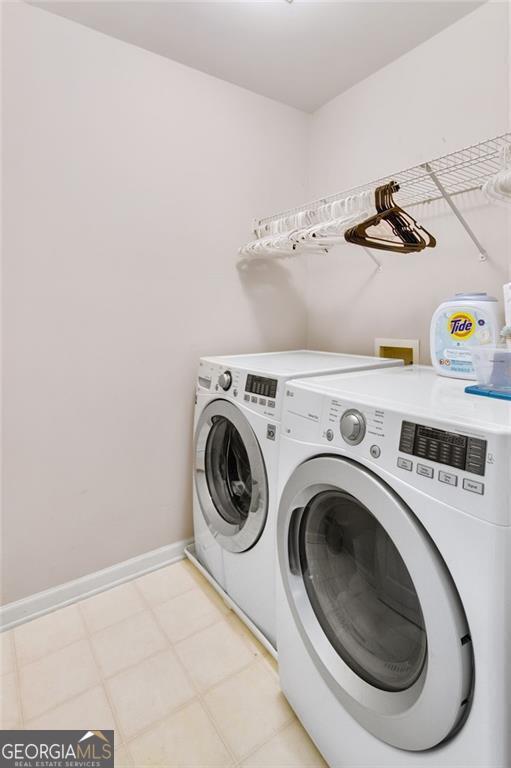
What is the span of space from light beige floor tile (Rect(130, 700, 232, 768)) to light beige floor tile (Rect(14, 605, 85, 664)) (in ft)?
1.71

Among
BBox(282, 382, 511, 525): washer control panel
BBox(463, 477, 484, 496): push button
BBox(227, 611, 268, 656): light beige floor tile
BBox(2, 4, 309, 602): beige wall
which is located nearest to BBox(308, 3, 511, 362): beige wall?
BBox(2, 4, 309, 602): beige wall

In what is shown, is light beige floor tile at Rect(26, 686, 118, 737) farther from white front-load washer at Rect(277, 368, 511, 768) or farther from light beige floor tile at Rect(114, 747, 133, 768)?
white front-load washer at Rect(277, 368, 511, 768)

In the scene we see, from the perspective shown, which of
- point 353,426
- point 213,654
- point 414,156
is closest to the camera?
point 353,426

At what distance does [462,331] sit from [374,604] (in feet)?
2.97

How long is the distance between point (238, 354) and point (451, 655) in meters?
1.60

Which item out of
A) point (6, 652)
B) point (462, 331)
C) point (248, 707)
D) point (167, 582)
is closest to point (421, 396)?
point (462, 331)

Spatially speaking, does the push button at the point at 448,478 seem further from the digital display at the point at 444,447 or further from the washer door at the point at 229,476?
the washer door at the point at 229,476

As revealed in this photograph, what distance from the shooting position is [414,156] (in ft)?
5.41

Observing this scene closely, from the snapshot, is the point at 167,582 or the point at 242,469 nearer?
the point at 242,469

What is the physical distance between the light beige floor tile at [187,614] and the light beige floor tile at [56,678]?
286mm

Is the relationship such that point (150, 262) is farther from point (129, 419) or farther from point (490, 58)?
point (490, 58)

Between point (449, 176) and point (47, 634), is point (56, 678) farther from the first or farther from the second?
point (449, 176)

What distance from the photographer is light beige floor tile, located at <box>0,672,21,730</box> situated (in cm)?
116

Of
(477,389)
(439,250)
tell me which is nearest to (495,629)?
(477,389)
